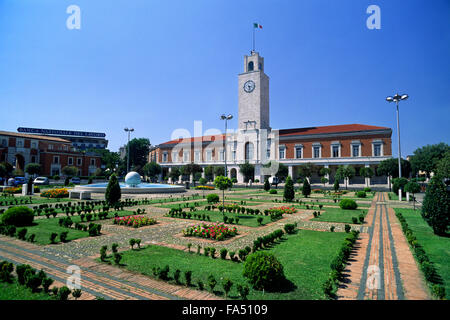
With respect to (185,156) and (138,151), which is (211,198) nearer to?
(185,156)

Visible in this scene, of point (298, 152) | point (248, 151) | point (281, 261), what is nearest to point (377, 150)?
point (298, 152)

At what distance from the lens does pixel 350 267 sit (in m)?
6.89

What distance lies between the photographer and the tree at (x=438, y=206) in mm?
10009

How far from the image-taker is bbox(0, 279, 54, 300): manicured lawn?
4.89m

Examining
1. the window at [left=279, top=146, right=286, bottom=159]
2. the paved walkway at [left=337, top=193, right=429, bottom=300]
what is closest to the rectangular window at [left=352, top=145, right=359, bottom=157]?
the window at [left=279, top=146, right=286, bottom=159]

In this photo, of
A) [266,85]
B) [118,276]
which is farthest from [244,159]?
[118,276]

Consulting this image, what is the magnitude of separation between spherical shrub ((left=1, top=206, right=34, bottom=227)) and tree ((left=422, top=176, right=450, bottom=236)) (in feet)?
60.4

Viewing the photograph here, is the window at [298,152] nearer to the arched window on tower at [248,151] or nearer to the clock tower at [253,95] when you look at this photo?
the clock tower at [253,95]

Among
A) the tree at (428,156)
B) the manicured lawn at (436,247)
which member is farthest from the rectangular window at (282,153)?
the manicured lawn at (436,247)

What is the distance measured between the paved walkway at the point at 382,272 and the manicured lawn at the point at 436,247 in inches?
20.5

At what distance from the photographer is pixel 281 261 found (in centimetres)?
733

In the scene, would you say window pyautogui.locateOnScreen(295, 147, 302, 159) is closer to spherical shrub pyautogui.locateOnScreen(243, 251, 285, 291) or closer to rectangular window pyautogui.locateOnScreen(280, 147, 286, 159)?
rectangular window pyautogui.locateOnScreen(280, 147, 286, 159)

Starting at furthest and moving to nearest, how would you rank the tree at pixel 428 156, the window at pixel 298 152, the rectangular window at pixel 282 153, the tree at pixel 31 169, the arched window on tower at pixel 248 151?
the tree at pixel 428 156 → the arched window on tower at pixel 248 151 → the rectangular window at pixel 282 153 → the window at pixel 298 152 → the tree at pixel 31 169
